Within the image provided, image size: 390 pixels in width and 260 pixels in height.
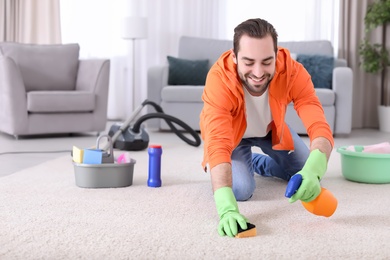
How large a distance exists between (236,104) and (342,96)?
3413 millimetres

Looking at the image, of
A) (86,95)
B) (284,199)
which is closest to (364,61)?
(86,95)

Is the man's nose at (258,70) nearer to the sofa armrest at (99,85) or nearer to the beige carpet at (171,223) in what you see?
the beige carpet at (171,223)

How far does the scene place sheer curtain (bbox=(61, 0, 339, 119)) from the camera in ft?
22.6

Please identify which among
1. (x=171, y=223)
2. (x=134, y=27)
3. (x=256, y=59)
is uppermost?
(x=134, y=27)

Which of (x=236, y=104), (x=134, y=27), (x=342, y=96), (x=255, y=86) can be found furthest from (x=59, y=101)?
(x=255, y=86)

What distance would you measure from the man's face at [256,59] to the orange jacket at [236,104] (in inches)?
6.3

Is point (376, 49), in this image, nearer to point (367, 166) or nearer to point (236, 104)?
Result: point (367, 166)

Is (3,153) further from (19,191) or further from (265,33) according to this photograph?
(265,33)

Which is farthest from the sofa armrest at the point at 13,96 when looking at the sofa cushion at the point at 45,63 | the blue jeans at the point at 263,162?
the blue jeans at the point at 263,162

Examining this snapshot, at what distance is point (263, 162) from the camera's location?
10.5ft

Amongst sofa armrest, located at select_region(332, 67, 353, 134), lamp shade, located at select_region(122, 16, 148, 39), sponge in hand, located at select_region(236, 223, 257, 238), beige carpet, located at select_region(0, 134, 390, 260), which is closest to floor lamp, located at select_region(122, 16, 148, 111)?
lamp shade, located at select_region(122, 16, 148, 39)

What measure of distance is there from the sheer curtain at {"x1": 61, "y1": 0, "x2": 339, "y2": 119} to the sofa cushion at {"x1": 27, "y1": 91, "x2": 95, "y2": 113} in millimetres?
1951

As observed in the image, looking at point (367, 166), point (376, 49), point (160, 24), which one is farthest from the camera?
point (160, 24)

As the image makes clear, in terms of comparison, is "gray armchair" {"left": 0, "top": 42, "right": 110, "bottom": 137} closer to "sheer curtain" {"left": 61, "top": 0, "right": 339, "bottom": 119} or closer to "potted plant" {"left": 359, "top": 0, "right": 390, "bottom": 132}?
"sheer curtain" {"left": 61, "top": 0, "right": 339, "bottom": 119}
